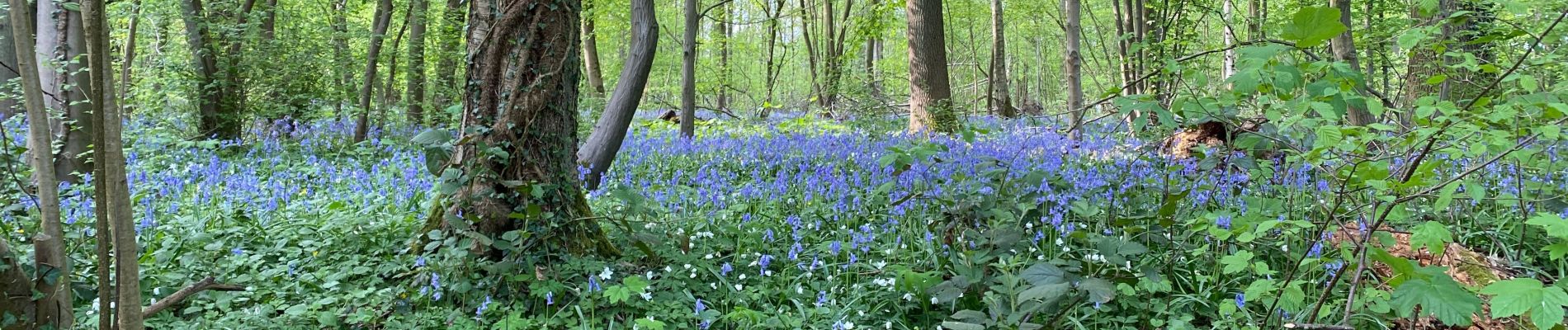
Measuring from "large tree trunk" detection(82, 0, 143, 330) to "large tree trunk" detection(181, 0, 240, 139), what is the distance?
5.95 meters

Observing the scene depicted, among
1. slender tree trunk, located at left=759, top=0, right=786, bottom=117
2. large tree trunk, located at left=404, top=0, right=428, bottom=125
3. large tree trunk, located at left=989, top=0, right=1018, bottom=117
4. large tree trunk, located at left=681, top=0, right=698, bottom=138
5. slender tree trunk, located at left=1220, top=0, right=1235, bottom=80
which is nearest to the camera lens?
slender tree trunk, located at left=1220, top=0, right=1235, bottom=80

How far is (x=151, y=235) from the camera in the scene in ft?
10.9

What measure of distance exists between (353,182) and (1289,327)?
4731 millimetres

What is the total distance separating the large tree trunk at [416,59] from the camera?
801 centimetres

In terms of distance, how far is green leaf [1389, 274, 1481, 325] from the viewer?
171 cm

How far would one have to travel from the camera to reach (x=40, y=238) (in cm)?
188

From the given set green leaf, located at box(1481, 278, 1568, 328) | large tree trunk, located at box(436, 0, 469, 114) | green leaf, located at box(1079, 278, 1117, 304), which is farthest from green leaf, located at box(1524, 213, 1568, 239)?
large tree trunk, located at box(436, 0, 469, 114)

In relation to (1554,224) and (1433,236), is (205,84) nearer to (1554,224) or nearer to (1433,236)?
(1433,236)

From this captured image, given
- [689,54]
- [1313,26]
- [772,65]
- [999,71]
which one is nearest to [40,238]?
[1313,26]

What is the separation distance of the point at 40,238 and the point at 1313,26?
10.3ft

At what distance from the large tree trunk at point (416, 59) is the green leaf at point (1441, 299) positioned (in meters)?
7.80

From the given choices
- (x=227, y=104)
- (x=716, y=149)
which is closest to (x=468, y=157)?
(x=716, y=149)

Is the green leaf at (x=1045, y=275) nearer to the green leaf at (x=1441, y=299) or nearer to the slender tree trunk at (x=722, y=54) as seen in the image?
the green leaf at (x=1441, y=299)

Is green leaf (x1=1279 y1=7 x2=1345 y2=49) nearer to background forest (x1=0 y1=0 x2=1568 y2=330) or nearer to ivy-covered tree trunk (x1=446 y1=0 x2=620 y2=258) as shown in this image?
background forest (x1=0 y1=0 x2=1568 y2=330)
